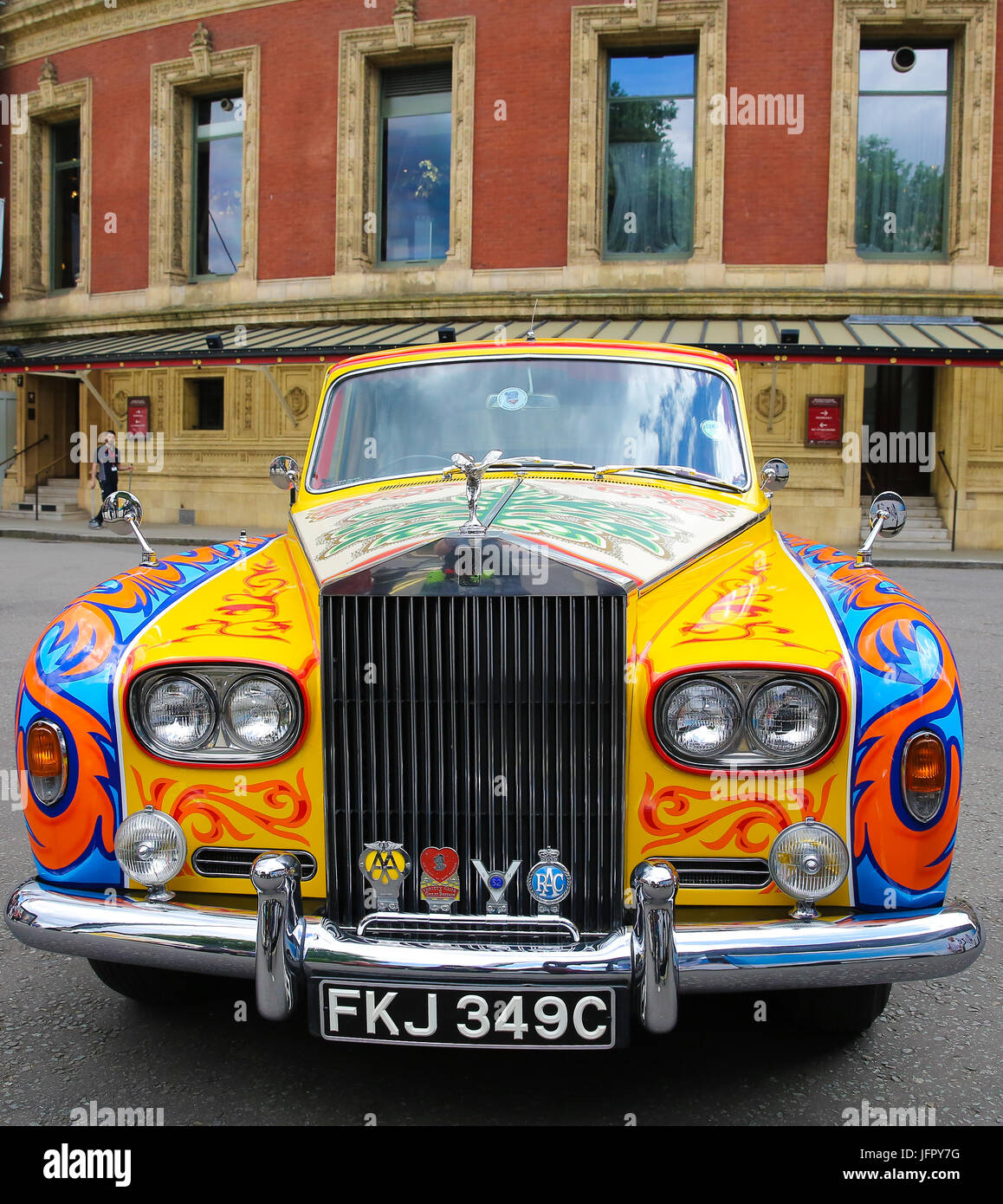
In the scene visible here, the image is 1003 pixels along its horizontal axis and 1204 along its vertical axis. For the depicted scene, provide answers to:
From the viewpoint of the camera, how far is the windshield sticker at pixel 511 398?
403cm

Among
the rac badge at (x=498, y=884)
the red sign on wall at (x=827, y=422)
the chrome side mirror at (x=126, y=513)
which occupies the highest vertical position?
the red sign on wall at (x=827, y=422)

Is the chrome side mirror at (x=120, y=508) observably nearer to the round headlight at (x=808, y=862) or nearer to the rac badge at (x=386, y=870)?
the rac badge at (x=386, y=870)

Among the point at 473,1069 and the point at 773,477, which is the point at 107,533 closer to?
the point at 773,477

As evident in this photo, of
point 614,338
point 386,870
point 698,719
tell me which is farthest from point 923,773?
point 614,338

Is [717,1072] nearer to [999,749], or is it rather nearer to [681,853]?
[681,853]

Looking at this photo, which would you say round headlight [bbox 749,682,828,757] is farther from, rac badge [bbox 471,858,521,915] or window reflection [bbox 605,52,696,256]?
window reflection [bbox 605,52,696,256]

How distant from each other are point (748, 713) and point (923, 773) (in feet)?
1.44

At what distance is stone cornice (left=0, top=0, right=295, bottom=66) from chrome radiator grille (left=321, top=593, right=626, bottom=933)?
23.9 meters

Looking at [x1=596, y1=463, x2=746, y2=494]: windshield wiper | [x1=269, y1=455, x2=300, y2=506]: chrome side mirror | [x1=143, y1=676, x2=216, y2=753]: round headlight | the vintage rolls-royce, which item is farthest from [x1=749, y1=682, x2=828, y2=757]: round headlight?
[x1=269, y1=455, x2=300, y2=506]: chrome side mirror

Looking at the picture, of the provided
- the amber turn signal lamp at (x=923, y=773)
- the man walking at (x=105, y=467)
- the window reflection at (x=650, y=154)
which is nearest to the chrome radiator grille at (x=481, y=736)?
the amber turn signal lamp at (x=923, y=773)

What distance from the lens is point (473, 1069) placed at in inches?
109

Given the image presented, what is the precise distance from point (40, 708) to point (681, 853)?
161 cm

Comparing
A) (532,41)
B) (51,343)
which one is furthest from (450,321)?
(51,343)

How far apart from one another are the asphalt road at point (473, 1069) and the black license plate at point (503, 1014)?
15.5 inches
